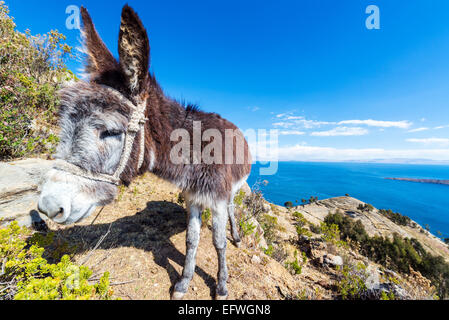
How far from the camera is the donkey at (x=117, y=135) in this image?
1463 mm

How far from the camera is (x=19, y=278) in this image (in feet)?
5.40

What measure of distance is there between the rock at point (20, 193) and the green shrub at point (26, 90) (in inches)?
27.9

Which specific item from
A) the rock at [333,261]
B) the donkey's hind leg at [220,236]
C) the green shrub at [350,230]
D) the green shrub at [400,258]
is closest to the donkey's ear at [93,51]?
the donkey's hind leg at [220,236]

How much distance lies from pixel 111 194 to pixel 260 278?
2959 mm

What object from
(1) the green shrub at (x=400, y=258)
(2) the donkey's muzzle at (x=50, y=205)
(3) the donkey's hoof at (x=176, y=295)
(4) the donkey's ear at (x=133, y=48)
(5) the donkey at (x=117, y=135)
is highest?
(4) the donkey's ear at (x=133, y=48)

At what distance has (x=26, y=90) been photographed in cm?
448

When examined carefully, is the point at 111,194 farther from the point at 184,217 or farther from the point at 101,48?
the point at 184,217

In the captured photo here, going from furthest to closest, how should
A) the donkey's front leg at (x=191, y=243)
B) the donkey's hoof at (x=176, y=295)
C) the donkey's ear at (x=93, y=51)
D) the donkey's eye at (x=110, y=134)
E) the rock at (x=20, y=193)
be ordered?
the rock at (x=20, y=193) < the donkey's front leg at (x=191, y=243) < the donkey's hoof at (x=176, y=295) < the donkey's ear at (x=93, y=51) < the donkey's eye at (x=110, y=134)

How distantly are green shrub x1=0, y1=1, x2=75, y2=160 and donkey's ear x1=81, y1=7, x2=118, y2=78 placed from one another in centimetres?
235

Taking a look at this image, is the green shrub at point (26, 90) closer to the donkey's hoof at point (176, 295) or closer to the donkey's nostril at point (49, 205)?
the donkey's nostril at point (49, 205)

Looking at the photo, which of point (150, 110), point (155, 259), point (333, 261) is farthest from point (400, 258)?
point (150, 110)

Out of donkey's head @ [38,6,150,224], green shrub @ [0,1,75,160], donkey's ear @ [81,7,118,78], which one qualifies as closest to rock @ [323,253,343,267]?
donkey's head @ [38,6,150,224]

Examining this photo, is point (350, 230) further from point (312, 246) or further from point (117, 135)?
point (117, 135)
